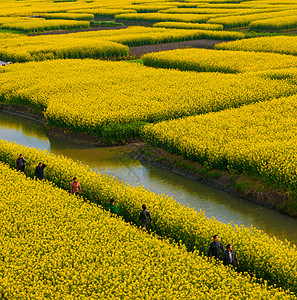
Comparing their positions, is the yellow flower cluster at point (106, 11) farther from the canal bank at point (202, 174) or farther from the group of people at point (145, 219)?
the group of people at point (145, 219)

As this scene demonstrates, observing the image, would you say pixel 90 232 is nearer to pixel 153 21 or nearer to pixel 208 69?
pixel 208 69

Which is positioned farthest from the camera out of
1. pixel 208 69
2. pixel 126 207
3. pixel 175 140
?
pixel 208 69

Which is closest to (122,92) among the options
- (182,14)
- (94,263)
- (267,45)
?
(94,263)

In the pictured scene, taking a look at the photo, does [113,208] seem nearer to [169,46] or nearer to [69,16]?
[169,46]

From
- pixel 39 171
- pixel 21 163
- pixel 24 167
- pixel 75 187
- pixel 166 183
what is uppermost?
pixel 75 187

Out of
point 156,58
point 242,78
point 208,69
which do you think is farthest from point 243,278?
point 156,58

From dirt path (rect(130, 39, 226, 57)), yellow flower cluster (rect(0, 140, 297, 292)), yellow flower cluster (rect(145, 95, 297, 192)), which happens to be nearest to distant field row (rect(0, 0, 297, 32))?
dirt path (rect(130, 39, 226, 57))

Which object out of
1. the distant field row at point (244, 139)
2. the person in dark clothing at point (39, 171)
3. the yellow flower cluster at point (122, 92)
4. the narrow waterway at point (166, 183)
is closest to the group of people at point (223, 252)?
the narrow waterway at point (166, 183)
